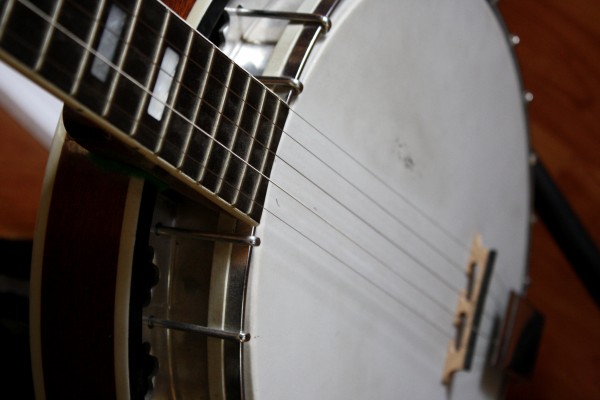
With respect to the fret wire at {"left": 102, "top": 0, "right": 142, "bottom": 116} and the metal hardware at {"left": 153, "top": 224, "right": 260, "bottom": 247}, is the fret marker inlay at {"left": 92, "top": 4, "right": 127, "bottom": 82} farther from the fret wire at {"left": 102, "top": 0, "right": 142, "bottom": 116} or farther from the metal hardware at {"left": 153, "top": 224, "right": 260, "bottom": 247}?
the metal hardware at {"left": 153, "top": 224, "right": 260, "bottom": 247}

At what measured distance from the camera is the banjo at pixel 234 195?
38 cm

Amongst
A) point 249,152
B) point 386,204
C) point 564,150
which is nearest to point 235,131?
point 249,152

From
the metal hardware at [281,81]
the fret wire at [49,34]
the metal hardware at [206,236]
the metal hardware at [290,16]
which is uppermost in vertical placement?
the metal hardware at [290,16]

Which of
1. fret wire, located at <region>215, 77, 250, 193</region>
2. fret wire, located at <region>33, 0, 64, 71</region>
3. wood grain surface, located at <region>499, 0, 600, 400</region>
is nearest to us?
fret wire, located at <region>33, 0, 64, 71</region>

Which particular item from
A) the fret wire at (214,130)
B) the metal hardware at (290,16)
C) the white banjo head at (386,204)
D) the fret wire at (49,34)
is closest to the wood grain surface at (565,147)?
the white banjo head at (386,204)

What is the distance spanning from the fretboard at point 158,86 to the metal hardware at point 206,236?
0.06 feet

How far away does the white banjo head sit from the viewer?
511mm

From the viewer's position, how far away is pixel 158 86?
391 mm

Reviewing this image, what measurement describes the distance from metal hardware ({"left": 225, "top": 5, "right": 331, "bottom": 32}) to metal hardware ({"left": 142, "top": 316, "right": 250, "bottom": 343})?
23 centimetres

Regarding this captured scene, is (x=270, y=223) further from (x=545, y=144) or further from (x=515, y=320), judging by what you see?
(x=545, y=144)

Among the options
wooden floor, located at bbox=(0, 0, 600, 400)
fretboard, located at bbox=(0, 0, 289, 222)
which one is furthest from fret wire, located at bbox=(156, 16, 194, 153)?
wooden floor, located at bbox=(0, 0, 600, 400)

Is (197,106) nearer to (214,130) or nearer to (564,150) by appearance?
(214,130)

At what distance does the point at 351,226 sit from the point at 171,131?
0.23 meters

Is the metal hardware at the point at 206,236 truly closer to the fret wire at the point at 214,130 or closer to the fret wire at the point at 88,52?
the fret wire at the point at 214,130
